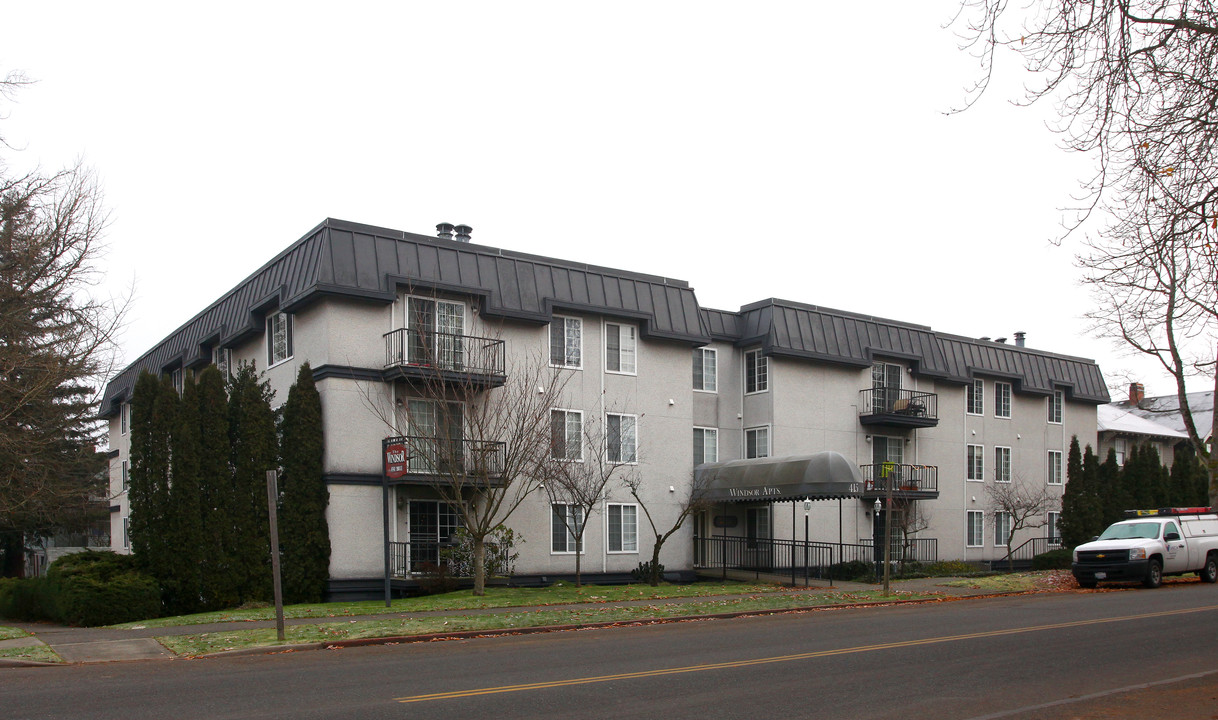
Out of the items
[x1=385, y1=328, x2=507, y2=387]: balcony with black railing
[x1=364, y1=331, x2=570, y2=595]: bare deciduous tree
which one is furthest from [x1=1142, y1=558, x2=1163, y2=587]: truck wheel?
[x1=385, y1=328, x2=507, y2=387]: balcony with black railing

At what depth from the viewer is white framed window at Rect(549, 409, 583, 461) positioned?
87.1ft

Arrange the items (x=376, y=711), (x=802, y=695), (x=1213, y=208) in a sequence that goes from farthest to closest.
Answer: (x=1213, y=208), (x=802, y=695), (x=376, y=711)

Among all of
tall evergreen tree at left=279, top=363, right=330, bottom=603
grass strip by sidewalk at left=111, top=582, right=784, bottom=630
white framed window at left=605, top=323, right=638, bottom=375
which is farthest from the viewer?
white framed window at left=605, top=323, right=638, bottom=375

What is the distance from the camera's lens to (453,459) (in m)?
23.7

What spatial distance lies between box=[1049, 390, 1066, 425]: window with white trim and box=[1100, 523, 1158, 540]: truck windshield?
17240mm

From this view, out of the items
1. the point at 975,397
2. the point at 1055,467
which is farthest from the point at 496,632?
the point at 1055,467

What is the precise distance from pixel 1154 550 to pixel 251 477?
2258 cm

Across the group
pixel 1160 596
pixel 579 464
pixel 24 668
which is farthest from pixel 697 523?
pixel 24 668

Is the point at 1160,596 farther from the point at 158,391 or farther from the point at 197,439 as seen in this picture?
the point at 158,391

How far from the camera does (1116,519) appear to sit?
40406 millimetres

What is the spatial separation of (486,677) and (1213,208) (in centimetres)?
996

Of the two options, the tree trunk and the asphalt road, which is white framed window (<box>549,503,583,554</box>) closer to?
the tree trunk

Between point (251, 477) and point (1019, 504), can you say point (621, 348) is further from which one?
point (1019, 504)

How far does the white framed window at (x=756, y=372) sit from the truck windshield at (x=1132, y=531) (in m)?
11.1
